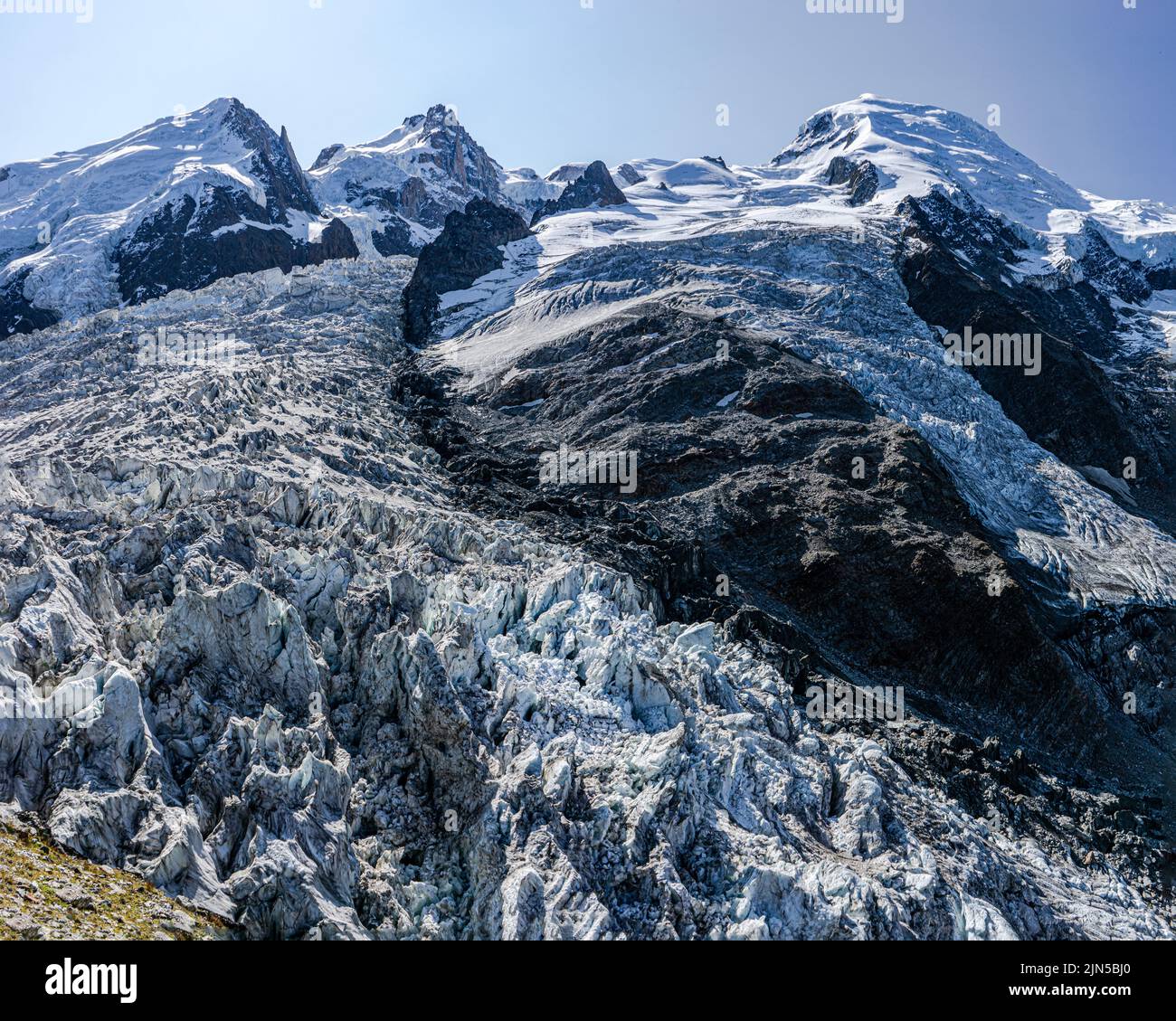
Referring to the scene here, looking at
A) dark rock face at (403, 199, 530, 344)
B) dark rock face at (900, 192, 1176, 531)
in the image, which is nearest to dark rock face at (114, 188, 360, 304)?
dark rock face at (403, 199, 530, 344)

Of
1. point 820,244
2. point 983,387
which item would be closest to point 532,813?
point 983,387

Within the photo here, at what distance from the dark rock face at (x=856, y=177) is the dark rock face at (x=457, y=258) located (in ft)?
189

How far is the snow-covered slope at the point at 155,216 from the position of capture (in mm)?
134500

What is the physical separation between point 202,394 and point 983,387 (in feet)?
240

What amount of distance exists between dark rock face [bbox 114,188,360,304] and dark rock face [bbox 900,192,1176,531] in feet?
346

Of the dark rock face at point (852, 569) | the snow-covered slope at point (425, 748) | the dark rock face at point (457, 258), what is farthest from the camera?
the dark rock face at point (457, 258)

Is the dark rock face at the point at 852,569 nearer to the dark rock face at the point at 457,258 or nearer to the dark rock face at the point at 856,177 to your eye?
the dark rock face at the point at 457,258

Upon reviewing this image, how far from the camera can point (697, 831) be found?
95.0ft

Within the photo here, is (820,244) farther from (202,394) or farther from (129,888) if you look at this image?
(129,888)

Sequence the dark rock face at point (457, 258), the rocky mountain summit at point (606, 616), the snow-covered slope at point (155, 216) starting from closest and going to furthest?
1. the rocky mountain summit at point (606, 616)
2. the dark rock face at point (457, 258)
3. the snow-covered slope at point (155, 216)

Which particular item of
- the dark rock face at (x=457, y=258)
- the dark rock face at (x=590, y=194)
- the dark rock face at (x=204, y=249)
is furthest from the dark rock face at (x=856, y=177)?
the dark rock face at (x=204, y=249)

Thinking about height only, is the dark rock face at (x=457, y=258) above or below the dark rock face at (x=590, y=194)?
below

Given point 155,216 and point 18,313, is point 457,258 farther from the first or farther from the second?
point 18,313

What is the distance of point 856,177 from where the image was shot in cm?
15950
